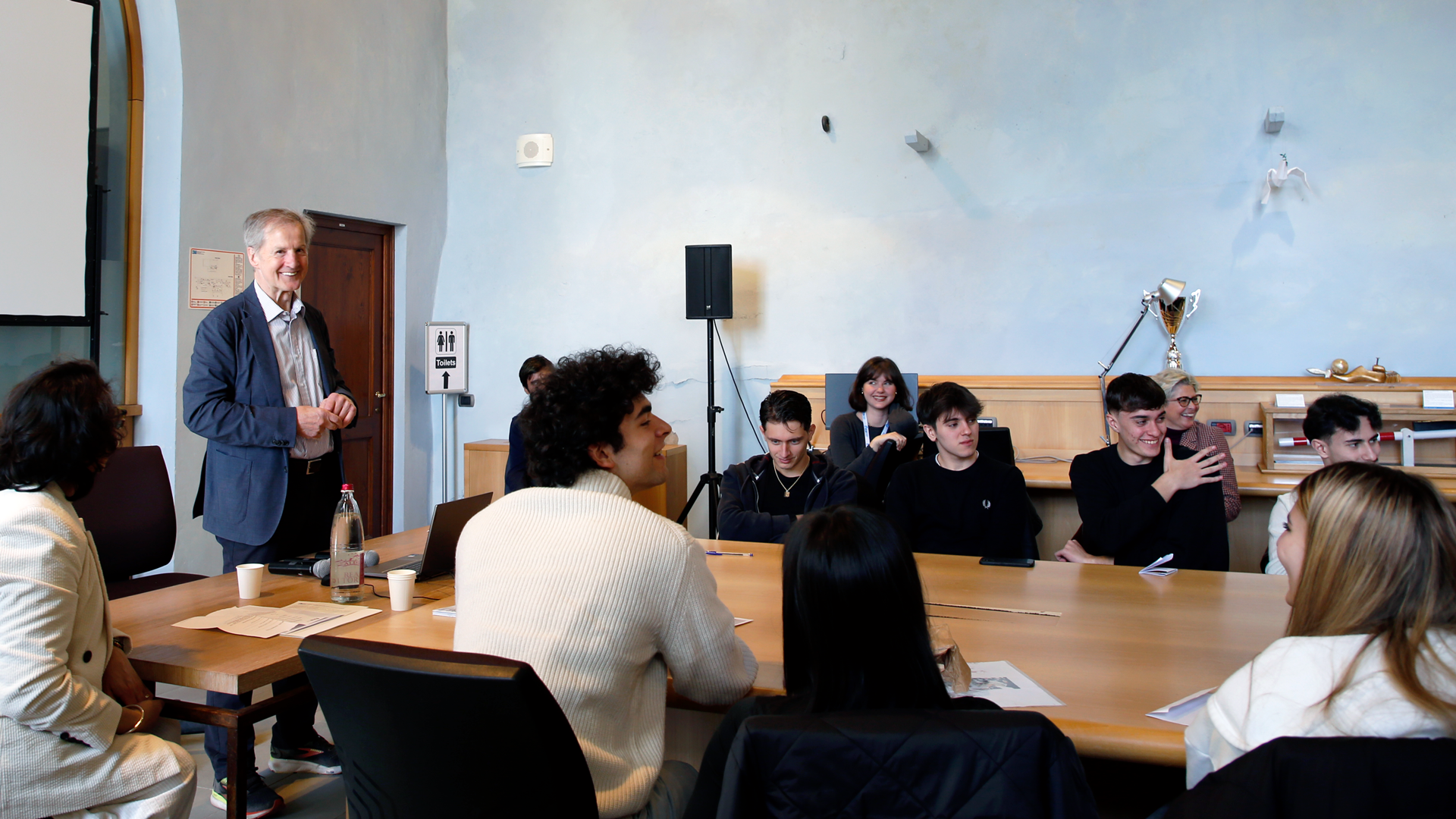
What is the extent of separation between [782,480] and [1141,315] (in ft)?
9.17

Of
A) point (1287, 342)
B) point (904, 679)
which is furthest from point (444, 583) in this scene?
point (1287, 342)

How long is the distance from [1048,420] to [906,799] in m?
4.34

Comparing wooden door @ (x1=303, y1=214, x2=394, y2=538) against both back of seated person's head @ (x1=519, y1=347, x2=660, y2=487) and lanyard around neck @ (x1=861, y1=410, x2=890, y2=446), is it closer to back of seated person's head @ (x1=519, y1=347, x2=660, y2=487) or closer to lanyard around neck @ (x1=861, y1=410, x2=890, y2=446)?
lanyard around neck @ (x1=861, y1=410, x2=890, y2=446)

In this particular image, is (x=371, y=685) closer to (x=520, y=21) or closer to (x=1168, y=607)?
(x=1168, y=607)

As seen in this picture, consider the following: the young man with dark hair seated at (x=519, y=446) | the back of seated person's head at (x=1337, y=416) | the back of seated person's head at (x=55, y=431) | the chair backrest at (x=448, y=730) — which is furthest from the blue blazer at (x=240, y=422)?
the back of seated person's head at (x=1337, y=416)

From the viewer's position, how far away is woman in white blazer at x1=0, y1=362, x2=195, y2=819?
146 centimetres

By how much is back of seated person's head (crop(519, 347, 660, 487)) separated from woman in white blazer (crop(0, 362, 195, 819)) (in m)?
0.79

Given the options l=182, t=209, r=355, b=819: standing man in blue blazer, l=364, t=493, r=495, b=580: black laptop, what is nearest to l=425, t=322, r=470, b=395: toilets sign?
l=182, t=209, r=355, b=819: standing man in blue blazer

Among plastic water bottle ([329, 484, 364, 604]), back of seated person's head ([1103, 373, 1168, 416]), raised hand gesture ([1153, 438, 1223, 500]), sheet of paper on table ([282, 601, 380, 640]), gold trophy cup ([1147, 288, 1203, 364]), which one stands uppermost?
gold trophy cup ([1147, 288, 1203, 364])

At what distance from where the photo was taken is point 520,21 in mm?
6238

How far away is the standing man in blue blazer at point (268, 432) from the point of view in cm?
260

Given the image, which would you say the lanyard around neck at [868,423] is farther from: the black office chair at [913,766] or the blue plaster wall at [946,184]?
the black office chair at [913,766]

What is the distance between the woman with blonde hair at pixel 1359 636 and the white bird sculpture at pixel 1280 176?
4.24 m

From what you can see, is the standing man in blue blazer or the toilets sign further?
the toilets sign
